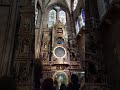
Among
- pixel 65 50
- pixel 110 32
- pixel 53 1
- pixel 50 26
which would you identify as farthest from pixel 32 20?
pixel 53 1

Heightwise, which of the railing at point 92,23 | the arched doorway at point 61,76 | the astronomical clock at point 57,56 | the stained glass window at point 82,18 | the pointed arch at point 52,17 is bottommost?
the arched doorway at point 61,76

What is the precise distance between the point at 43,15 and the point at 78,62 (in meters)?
7.10

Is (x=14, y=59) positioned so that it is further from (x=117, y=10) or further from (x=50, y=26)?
(x=50, y=26)

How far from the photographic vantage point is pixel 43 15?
2111cm

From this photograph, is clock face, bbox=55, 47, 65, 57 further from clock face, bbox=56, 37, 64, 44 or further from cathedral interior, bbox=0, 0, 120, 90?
cathedral interior, bbox=0, 0, 120, 90

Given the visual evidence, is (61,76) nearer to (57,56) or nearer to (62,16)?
(57,56)

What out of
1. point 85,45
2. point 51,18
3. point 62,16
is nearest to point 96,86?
point 85,45

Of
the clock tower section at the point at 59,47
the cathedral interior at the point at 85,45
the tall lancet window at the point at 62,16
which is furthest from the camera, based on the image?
the tall lancet window at the point at 62,16

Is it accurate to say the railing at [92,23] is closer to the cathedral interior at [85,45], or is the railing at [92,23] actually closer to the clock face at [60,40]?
the cathedral interior at [85,45]

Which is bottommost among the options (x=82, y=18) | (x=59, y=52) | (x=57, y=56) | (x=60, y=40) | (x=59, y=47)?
(x=57, y=56)

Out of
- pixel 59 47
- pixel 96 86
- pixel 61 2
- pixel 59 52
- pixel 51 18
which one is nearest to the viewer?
pixel 96 86

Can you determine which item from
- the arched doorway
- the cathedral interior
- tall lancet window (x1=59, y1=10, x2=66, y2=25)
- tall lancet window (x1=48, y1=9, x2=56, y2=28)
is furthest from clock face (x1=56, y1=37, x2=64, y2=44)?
the cathedral interior

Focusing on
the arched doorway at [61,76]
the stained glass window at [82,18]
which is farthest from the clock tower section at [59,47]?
the stained glass window at [82,18]

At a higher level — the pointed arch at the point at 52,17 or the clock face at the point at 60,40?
the pointed arch at the point at 52,17
